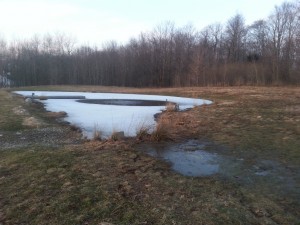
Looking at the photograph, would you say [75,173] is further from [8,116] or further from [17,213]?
[8,116]

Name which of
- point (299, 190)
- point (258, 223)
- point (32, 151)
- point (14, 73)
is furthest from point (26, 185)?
point (14, 73)

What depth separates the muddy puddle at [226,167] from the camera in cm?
523

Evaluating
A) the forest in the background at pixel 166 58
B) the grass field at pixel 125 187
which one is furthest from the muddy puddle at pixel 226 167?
the forest in the background at pixel 166 58

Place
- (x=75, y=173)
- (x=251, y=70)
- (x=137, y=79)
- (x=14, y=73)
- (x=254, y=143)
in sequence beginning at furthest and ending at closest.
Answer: (x=14, y=73) → (x=137, y=79) → (x=251, y=70) → (x=254, y=143) → (x=75, y=173)

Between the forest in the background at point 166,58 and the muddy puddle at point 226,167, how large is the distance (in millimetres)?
30718

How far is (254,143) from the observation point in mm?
8078

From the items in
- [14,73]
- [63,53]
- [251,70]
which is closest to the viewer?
[251,70]

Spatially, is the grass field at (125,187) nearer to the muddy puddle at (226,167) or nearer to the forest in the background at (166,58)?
the muddy puddle at (226,167)

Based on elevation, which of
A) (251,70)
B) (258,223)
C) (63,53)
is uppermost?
(63,53)

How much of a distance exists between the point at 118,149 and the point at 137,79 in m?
46.9

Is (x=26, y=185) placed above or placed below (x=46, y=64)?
below

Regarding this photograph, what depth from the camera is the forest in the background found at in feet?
136

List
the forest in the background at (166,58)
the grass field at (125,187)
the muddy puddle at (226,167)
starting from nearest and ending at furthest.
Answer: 1. the grass field at (125,187)
2. the muddy puddle at (226,167)
3. the forest in the background at (166,58)

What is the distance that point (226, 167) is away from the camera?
6.22 m
